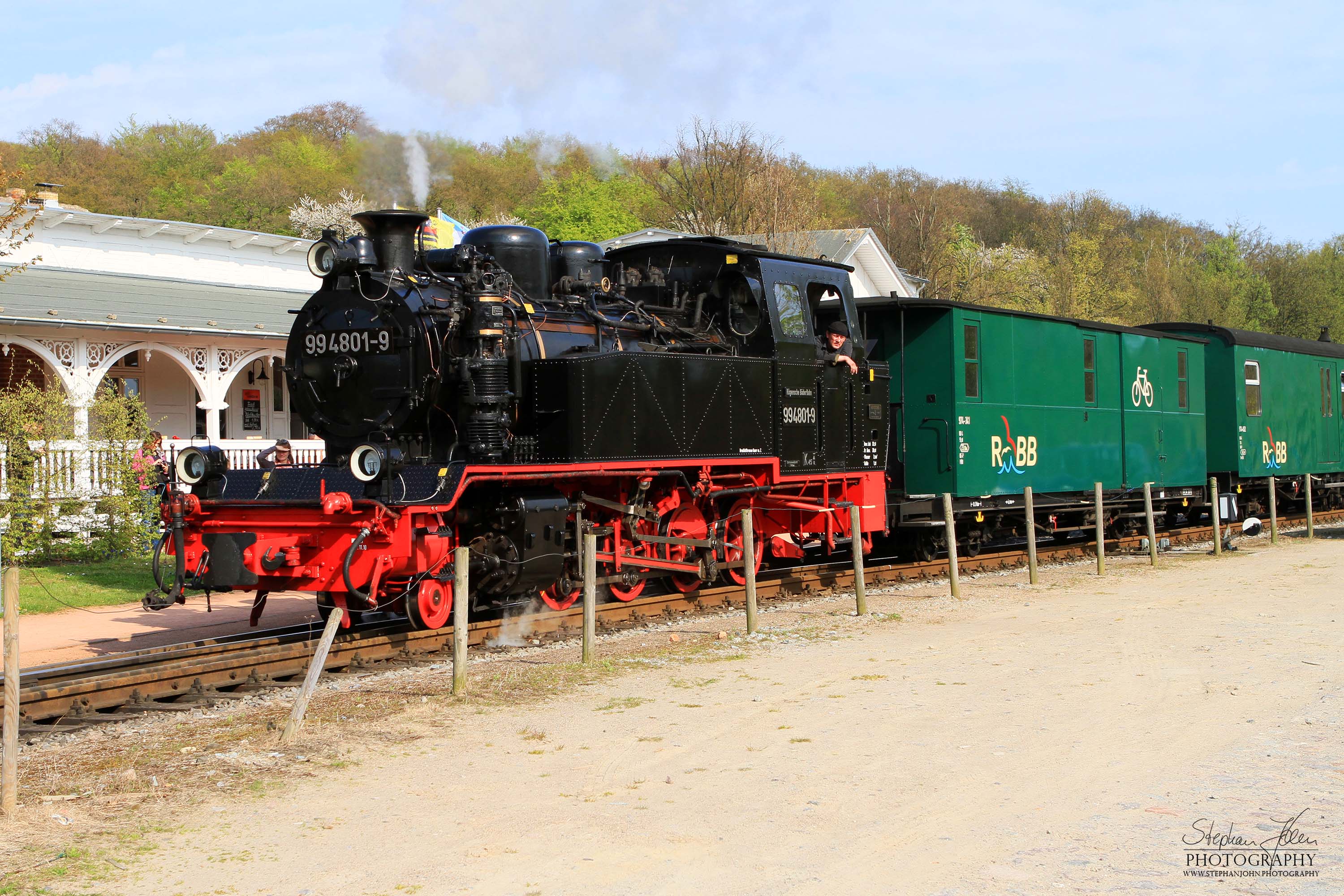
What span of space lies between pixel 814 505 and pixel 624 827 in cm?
748

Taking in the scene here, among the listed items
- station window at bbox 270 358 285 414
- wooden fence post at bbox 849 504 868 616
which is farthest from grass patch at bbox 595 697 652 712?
station window at bbox 270 358 285 414

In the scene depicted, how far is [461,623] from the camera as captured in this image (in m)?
7.99

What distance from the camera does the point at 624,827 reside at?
5281 millimetres

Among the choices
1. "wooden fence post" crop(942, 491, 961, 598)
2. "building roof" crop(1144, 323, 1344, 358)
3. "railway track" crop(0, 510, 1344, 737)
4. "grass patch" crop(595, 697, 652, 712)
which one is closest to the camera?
"railway track" crop(0, 510, 1344, 737)

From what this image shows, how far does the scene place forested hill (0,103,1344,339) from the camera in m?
Result: 34.1

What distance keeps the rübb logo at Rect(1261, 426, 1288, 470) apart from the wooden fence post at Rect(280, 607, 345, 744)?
18.3 meters

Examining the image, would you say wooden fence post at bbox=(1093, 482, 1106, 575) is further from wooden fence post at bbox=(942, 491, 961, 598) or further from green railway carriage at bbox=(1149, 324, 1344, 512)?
green railway carriage at bbox=(1149, 324, 1344, 512)

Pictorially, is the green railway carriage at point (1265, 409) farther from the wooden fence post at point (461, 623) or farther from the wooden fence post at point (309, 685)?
the wooden fence post at point (309, 685)

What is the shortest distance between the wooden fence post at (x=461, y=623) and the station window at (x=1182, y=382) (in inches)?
567

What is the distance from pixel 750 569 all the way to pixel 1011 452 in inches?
248

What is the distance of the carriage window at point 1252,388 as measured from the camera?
20.5 m

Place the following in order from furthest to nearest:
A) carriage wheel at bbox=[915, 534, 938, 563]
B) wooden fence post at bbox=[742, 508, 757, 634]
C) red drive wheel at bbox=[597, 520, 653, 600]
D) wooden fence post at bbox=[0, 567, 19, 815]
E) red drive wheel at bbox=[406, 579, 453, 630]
→ carriage wheel at bbox=[915, 534, 938, 563], red drive wheel at bbox=[597, 520, 653, 600], wooden fence post at bbox=[742, 508, 757, 634], red drive wheel at bbox=[406, 579, 453, 630], wooden fence post at bbox=[0, 567, 19, 815]

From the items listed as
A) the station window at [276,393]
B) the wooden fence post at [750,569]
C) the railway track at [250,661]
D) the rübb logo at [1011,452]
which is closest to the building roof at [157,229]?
the station window at [276,393]

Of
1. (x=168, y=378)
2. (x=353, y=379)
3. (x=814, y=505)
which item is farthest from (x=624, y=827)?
(x=168, y=378)
